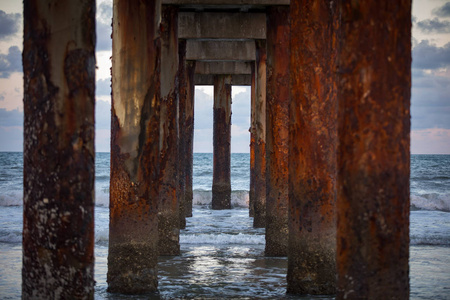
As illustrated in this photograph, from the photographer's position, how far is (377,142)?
2.67m

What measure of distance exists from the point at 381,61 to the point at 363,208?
70 cm

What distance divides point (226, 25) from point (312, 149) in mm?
5648

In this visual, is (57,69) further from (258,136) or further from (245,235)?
(258,136)

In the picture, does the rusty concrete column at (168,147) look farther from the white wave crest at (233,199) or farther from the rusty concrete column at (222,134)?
the white wave crest at (233,199)

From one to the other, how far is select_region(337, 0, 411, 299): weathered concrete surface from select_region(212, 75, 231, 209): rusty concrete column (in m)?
13.1

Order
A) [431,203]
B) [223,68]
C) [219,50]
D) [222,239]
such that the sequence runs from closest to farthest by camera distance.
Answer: [222,239], [219,50], [223,68], [431,203]

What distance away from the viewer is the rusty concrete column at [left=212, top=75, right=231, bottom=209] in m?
15.9

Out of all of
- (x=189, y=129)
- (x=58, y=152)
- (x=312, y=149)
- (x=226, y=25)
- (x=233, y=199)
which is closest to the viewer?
(x=58, y=152)

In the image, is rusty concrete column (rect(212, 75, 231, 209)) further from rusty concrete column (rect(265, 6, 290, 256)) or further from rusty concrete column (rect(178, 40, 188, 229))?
rusty concrete column (rect(265, 6, 290, 256))

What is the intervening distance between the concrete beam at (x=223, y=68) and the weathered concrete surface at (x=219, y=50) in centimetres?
252

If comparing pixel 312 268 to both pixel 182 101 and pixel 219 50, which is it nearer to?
pixel 182 101

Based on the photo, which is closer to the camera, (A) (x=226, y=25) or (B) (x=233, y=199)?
(A) (x=226, y=25)

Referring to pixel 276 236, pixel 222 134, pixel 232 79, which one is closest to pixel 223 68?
pixel 222 134

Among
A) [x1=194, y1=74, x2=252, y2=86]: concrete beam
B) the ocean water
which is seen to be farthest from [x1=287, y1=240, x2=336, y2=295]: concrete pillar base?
[x1=194, y1=74, x2=252, y2=86]: concrete beam
